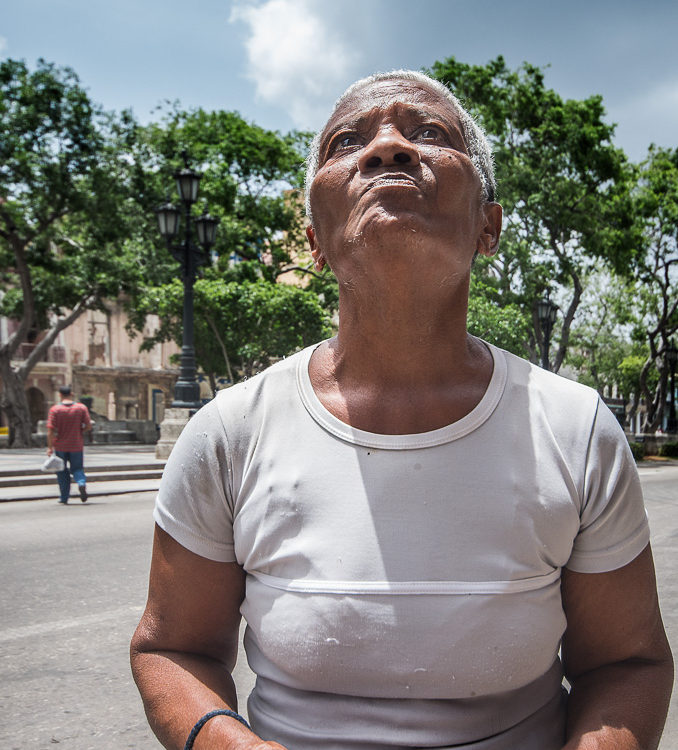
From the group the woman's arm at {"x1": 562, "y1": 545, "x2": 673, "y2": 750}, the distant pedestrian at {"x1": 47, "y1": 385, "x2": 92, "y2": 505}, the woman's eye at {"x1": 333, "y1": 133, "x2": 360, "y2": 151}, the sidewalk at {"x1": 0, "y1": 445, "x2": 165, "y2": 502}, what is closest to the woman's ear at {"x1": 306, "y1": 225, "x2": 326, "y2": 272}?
the woman's eye at {"x1": 333, "y1": 133, "x2": 360, "y2": 151}

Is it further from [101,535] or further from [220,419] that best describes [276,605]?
[101,535]

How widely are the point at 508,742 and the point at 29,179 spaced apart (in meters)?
24.1

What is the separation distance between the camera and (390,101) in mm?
1411

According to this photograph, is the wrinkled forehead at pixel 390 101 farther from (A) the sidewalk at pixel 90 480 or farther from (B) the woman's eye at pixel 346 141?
(A) the sidewalk at pixel 90 480

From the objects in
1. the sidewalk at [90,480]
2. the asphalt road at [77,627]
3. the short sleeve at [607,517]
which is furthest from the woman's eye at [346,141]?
the sidewalk at [90,480]

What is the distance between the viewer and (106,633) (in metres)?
4.45

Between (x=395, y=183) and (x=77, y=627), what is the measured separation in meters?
4.17

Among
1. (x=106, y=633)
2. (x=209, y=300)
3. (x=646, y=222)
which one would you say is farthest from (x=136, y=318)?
(x=106, y=633)

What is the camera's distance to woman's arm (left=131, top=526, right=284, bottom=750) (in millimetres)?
1263

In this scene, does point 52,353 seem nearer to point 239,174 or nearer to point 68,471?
point 239,174

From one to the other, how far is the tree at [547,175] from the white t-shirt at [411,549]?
2106 cm

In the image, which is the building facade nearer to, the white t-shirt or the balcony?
the balcony

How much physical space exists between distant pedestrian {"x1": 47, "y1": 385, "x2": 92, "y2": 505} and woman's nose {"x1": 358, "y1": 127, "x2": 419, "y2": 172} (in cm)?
1080

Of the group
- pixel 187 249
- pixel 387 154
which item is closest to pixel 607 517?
pixel 387 154
